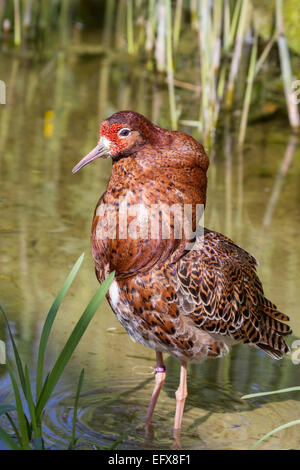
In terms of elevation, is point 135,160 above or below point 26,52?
below

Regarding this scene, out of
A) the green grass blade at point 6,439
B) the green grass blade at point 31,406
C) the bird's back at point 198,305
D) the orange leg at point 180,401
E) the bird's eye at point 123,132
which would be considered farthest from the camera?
the orange leg at point 180,401

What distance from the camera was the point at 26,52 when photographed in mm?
11312

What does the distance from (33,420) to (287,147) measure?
5812 millimetres

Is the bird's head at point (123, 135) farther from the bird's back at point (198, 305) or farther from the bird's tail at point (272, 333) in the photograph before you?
the bird's tail at point (272, 333)

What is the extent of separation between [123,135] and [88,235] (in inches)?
101

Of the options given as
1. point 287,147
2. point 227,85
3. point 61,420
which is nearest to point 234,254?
point 61,420

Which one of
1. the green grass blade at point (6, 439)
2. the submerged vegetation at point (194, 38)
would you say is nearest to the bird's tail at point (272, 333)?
the green grass blade at point (6, 439)

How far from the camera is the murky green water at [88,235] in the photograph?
4.71 meters

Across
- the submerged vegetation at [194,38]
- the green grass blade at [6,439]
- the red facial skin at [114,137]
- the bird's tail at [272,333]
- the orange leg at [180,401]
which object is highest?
the submerged vegetation at [194,38]

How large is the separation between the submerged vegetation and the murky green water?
0.31 meters

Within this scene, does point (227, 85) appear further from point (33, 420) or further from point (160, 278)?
point (33, 420)

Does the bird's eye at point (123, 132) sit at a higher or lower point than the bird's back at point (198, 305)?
higher

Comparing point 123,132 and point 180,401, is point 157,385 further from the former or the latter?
point 123,132

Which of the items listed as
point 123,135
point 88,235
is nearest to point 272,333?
point 123,135
